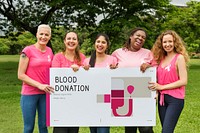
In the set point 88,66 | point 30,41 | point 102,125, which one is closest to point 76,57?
point 88,66

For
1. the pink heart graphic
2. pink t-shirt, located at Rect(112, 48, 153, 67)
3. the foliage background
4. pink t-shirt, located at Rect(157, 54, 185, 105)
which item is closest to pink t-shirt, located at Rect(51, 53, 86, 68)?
pink t-shirt, located at Rect(112, 48, 153, 67)

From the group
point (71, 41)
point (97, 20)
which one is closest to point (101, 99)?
point (71, 41)

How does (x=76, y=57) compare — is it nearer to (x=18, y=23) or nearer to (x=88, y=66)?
(x=88, y=66)

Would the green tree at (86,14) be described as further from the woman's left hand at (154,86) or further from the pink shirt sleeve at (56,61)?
the pink shirt sleeve at (56,61)

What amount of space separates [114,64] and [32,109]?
3.70ft

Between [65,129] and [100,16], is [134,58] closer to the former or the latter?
[65,129]

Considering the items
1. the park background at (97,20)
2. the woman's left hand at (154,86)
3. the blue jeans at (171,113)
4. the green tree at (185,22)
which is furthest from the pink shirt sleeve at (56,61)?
the green tree at (185,22)

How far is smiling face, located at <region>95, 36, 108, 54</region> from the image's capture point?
14.6 feet

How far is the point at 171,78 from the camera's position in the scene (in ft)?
13.8

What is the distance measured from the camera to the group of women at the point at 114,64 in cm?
422

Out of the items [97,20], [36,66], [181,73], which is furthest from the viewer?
[97,20]

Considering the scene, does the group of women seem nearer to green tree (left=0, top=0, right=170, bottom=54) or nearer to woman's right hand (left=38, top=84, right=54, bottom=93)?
woman's right hand (left=38, top=84, right=54, bottom=93)

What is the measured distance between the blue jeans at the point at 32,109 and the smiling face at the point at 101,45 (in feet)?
2.88

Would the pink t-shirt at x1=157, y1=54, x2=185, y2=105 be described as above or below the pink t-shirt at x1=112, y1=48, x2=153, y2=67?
below
